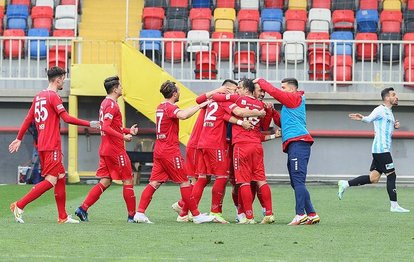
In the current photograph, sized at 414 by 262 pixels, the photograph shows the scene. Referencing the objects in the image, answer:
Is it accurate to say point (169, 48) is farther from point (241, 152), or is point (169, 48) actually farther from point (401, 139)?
point (241, 152)

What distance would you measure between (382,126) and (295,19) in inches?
443

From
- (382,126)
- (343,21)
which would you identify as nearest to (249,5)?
(343,21)

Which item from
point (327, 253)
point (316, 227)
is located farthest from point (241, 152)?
point (327, 253)

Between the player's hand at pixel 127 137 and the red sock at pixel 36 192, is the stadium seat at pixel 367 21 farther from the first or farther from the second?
the red sock at pixel 36 192

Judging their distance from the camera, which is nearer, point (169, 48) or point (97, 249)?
point (97, 249)

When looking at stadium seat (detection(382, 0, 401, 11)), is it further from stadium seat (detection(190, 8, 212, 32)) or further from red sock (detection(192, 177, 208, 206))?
red sock (detection(192, 177, 208, 206))

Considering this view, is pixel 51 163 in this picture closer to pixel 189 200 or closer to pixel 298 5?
pixel 189 200

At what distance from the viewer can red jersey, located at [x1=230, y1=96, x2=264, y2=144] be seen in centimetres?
1458

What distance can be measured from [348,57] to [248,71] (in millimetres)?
2533

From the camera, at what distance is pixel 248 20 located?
29.0 meters

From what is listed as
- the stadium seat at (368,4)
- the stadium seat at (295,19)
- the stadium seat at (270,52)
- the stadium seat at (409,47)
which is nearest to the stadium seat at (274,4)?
the stadium seat at (295,19)

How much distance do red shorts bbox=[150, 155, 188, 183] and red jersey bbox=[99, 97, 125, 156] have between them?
0.46 meters

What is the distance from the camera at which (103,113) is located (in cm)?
1453

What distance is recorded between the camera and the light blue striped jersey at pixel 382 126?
17.8 m
